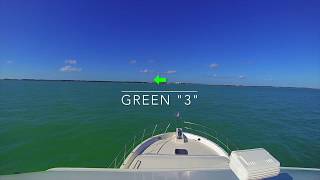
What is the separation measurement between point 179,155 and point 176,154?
0.99m

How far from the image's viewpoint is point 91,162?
388 inches

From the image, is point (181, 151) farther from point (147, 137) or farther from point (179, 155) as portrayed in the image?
point (147, 137)

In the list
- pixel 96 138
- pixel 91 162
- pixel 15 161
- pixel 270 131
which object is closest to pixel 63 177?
pixel 91 162

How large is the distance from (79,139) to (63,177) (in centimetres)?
1276

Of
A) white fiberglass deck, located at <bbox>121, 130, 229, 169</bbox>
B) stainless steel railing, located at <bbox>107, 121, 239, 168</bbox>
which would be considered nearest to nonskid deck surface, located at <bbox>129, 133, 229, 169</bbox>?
white fiberglass deck, located at <bbox>121, 130, 229, 169</bbox>

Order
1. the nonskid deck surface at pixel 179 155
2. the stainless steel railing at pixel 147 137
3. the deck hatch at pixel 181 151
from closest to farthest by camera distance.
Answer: the nonskid deck surface at pixel 179 155 → the deck hatch at pixel 181 151 → the stainless steel railing at pixel 147 137

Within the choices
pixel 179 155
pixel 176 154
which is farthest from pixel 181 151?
pixel 179 155

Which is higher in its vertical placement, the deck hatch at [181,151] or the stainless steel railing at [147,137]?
the deck hatch at [181,151]

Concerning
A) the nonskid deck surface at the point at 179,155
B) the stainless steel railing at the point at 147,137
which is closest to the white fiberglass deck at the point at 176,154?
the nonskid deck surface at the point at 179,155

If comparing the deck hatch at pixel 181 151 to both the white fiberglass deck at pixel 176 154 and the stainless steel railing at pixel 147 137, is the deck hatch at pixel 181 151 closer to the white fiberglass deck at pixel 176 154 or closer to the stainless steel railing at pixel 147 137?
the white fiberglass deck at pixel 176 154

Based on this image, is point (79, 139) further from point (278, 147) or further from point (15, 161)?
point (278, 147)

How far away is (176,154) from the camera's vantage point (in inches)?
280

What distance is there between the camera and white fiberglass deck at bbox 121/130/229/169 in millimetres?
5805

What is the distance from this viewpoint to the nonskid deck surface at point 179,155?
5776 mm
